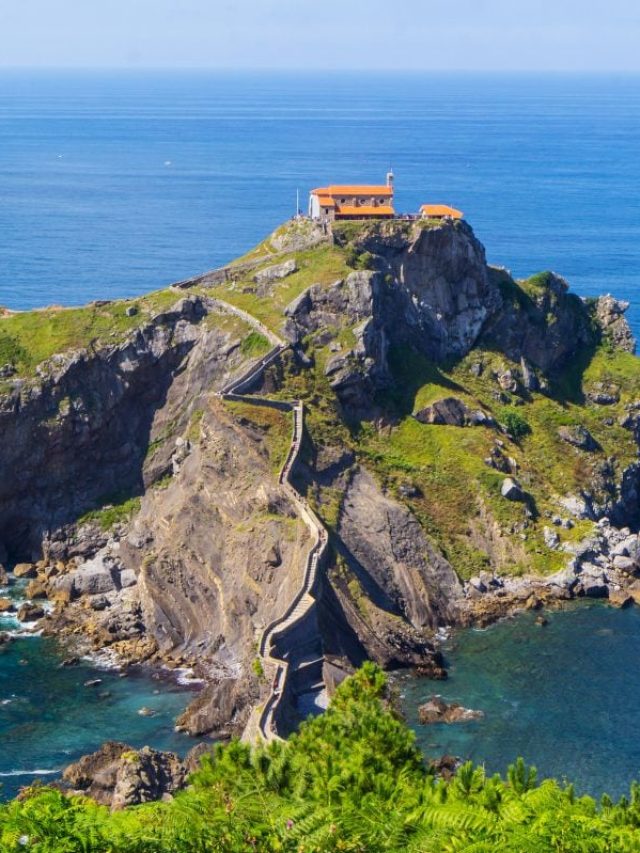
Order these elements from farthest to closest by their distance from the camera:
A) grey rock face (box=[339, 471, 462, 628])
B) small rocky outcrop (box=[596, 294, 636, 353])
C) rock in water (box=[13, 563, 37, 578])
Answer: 1. small rocky outcrop (box=[596, 294, 636, 353])
2. rock in water (box=[13, 563, 37, 578])
3. grey rock face (box=[339, 471, 462, 628])

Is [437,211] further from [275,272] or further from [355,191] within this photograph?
[275,272]

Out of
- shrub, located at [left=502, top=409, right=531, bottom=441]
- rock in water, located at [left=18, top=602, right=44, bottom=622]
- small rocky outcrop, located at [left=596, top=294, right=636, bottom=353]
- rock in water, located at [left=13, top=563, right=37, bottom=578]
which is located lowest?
rock in water, located at [left=18, top=602, right=44, bottom=622]

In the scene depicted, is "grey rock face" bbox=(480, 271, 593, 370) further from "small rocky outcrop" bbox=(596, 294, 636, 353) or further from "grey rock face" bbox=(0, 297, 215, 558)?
"grey rock face" bbox=(0, 297, 215, 558)

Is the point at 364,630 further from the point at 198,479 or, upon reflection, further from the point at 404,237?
the point at 404,237

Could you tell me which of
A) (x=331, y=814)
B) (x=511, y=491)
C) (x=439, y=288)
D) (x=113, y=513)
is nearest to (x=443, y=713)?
(x=511, y=491)

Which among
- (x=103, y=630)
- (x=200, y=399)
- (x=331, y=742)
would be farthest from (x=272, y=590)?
(x=331, y=742)

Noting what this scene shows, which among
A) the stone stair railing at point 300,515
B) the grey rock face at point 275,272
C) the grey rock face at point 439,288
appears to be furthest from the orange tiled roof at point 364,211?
the stone stair railing at point 300,515

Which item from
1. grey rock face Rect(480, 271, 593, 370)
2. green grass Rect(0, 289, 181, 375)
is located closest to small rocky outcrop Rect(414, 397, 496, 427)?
grey rock face Rect(480, 271, 593, 370)
